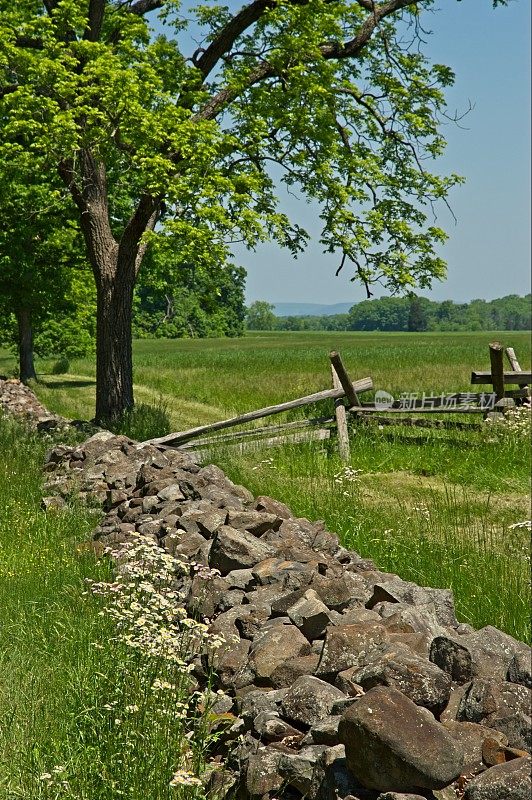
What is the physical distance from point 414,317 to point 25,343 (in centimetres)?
12355

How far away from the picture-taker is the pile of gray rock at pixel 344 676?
12.2ft

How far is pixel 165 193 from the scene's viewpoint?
1393 cm

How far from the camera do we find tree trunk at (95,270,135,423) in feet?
54.8

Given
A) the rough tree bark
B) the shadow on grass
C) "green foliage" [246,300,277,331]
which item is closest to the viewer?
the rough tree bark

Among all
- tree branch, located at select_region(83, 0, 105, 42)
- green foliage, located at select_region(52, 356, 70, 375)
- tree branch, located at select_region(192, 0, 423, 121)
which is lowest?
green foliage, located at select_region(52, 356, 70, 375)

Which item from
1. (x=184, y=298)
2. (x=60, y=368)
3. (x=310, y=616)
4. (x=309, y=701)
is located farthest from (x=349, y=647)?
(x=184, y=298)

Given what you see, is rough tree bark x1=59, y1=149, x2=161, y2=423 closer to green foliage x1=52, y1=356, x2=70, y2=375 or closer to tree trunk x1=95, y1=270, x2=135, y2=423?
tree trunk x1=95, y1=270, x2=135, y2=423

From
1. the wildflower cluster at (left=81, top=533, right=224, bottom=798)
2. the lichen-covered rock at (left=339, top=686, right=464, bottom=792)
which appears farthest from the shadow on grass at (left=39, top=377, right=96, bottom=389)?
the lichen-covered rock at (left=339, top=686, right=464, bottom=792)

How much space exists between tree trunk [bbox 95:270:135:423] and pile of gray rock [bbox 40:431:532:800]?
9.54 m

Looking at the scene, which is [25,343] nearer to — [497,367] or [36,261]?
[36,261]

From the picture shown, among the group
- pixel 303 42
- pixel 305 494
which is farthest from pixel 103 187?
pixel 305 494

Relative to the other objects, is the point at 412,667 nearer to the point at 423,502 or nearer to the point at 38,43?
the point at 423,502

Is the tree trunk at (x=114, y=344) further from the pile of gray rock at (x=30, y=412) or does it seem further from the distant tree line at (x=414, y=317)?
the distant tree line at (x=414, y=317)

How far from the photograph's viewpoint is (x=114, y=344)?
16797 millimetres
